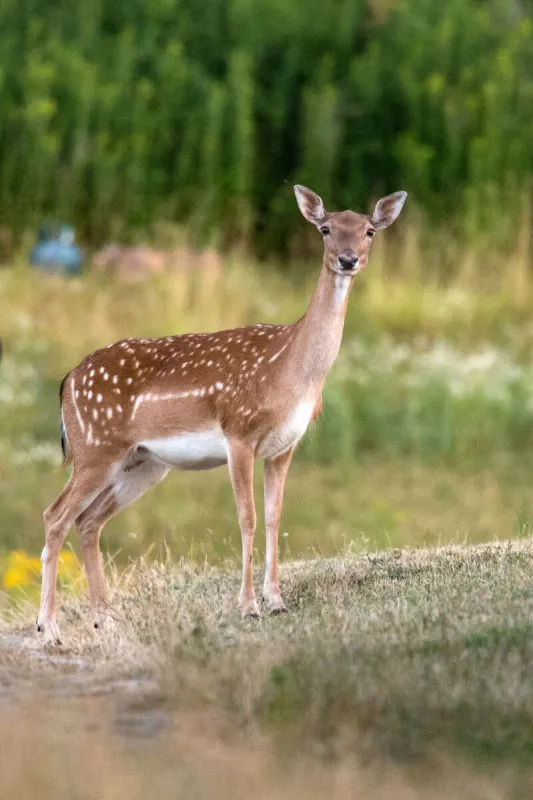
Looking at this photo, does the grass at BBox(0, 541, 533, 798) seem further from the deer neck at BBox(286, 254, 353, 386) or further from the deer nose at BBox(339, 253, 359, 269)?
the deer nose at BBox(339, 253, 359, 269)

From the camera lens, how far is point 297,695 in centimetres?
506

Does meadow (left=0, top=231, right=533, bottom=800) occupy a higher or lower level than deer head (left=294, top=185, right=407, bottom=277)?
lower

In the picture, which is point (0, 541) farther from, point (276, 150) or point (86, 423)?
point (276, 150)

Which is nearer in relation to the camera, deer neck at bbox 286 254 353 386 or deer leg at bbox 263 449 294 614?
deer neck at bbox 286 254 353 386

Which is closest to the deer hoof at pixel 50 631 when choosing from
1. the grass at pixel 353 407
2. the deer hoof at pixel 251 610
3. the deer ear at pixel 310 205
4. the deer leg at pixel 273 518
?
the deer hoof at pixel 251 610

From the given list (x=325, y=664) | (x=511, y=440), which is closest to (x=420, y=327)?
(x=511, y=440)

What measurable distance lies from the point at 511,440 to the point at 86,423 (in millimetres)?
5463

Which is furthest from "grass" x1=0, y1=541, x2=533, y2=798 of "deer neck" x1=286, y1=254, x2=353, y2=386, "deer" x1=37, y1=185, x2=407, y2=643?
"deer neck" x1=286, y1=254, x2=353, y2=386

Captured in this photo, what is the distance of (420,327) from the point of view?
14.3 metres

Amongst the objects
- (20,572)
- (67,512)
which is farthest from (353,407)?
(67,512)

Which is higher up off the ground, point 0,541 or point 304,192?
point 304,192

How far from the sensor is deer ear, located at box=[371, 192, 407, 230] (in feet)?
21.6

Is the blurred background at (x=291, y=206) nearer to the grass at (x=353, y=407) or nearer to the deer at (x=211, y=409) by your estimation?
the grass at (x=353, y=407)

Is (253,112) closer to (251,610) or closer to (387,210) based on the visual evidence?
(387,210)
